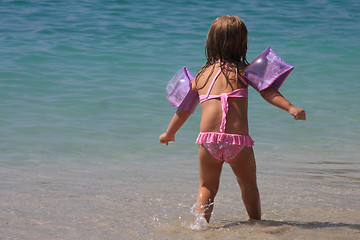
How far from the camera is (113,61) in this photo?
35.9 ft

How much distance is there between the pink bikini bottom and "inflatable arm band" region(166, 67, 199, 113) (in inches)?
12.7

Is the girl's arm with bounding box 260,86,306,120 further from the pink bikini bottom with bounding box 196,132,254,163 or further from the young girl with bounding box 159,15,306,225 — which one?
the pink bikini bottom with bounding box 196,132,254,163

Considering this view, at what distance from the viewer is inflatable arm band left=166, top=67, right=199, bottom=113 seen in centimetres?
331

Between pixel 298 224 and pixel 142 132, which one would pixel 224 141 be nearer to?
pixel 298 224

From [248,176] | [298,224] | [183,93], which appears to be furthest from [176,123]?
[298,224]

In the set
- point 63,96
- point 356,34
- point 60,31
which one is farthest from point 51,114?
point 356,34

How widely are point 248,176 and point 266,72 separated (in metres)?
0.62

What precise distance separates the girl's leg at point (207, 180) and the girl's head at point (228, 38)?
573 millimetres

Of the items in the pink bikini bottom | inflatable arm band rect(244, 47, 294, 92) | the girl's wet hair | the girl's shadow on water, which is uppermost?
the girl's wet hair

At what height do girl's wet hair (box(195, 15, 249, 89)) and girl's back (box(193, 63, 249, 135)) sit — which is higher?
girl's wet hair (box(195, 15, 249, 89))

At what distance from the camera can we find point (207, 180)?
3152 mm

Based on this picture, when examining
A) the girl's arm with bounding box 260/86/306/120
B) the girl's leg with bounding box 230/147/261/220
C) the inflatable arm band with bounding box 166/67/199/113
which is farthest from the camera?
the inflatable arm band with bounding box 166/67/199/113

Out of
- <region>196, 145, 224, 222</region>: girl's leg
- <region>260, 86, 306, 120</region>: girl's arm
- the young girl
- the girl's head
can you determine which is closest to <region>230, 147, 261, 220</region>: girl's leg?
the young girl

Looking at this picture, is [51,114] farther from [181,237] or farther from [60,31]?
[60,31]
